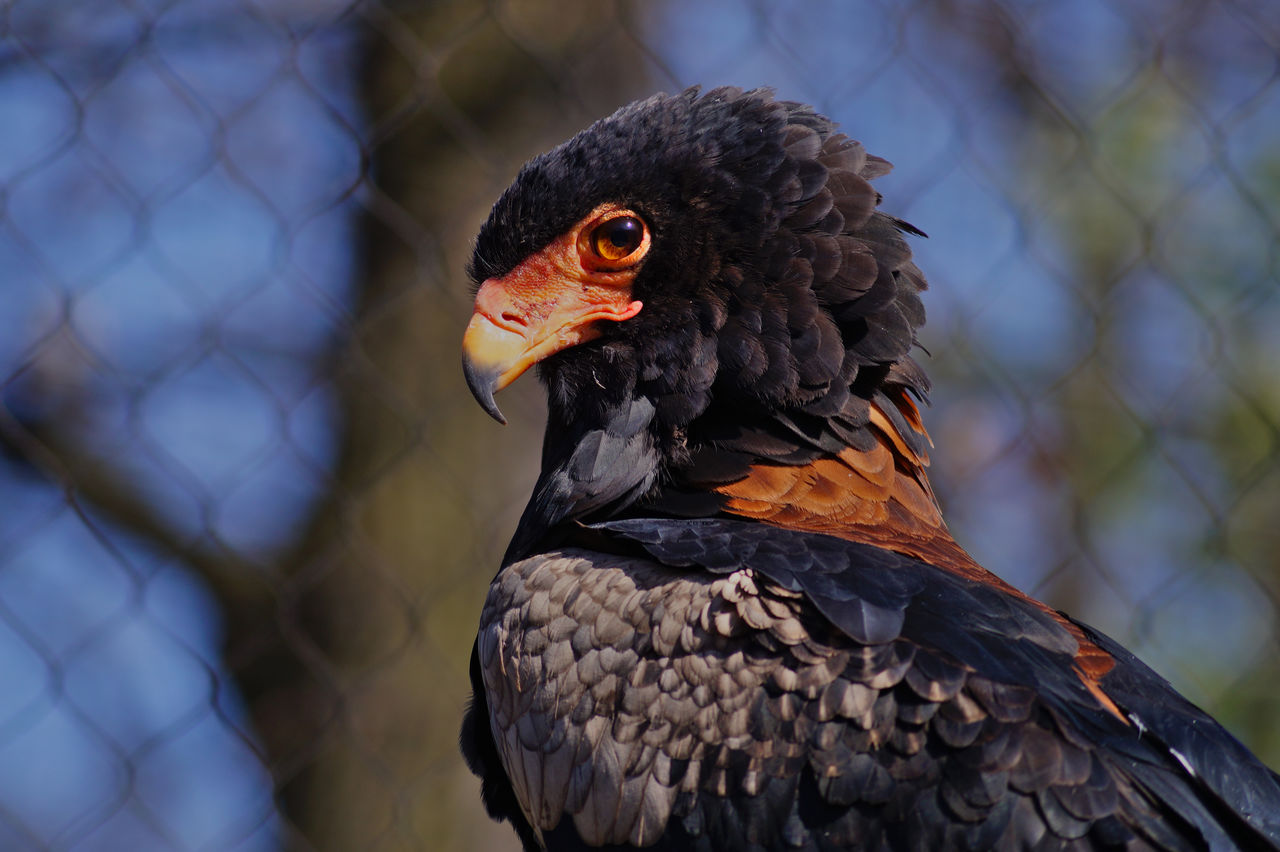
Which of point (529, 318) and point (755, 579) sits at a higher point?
point (529, 318)

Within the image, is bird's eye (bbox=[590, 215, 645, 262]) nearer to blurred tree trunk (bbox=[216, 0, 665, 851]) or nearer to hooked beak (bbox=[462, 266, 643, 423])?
hooked beak (bbox=[462, 266, 643, 423])

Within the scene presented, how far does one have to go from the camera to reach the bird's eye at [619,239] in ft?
8.68

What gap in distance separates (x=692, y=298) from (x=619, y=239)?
202 millimetres

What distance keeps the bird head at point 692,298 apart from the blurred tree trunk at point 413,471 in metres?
2.54

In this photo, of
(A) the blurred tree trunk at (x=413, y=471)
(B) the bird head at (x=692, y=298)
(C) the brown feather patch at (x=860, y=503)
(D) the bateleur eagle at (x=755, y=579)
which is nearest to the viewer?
(D) the bateleur eagle at (x=755, y=579)

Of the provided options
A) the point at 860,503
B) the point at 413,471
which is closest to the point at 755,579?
the point at 860,503

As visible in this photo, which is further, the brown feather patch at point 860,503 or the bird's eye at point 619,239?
the bird's eye at point 619,239

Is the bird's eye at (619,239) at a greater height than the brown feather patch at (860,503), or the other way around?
the bird's eye at (619,239)

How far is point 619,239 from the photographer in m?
2.64

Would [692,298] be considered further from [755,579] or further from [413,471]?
[413,471]

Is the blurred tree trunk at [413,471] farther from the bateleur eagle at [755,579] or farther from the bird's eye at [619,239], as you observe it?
the bird's eye at [619,239]

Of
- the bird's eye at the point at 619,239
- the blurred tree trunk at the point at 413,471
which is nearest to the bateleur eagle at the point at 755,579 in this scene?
the bird's eye at the point at 619,239

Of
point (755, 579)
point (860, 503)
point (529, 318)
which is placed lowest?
point (755, 579)

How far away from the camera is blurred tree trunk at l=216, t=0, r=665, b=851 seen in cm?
513
